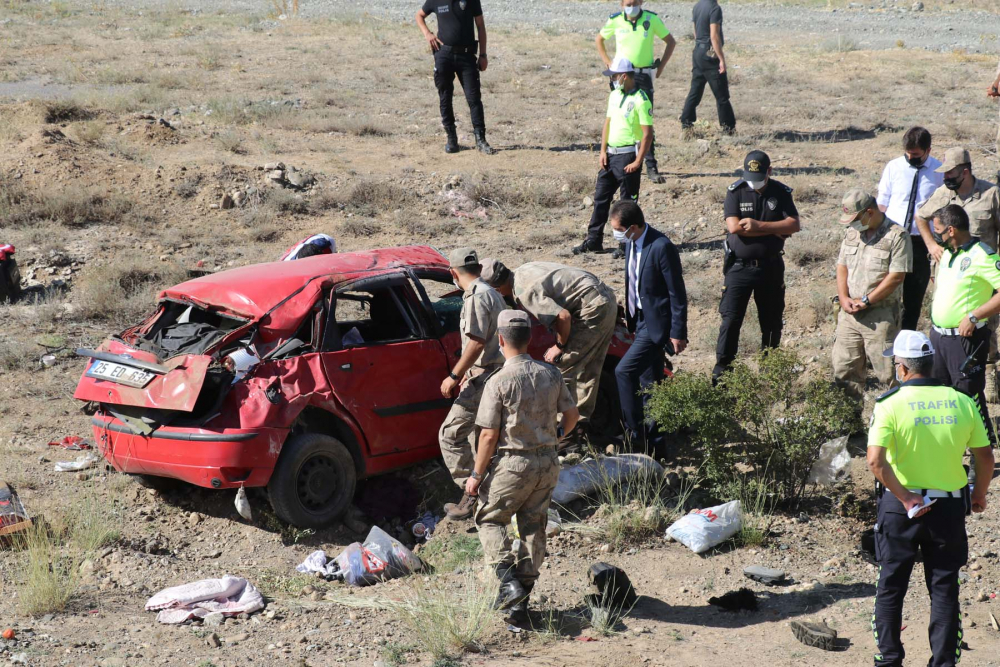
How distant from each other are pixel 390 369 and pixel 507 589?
201 centimetres

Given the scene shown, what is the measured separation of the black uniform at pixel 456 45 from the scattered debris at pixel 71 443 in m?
7.81

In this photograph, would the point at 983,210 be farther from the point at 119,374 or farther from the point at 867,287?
the point at 119,374

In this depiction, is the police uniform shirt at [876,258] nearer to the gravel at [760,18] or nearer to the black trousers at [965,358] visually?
the black trousers at [965,358]

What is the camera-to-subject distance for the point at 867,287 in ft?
24.2

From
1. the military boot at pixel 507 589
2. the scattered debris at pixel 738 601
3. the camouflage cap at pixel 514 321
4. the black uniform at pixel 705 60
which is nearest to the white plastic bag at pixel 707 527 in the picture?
the scattered debris at pixel 738 601

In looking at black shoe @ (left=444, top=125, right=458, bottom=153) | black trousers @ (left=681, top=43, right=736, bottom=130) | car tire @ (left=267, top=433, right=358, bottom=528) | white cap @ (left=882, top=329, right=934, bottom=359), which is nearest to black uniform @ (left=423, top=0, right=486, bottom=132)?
black shoe @ (left=444, top=125, right=458, bottom=153)

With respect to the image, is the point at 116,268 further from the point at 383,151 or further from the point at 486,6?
the point at 486,6

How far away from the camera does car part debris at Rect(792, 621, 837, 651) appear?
5.26 meters

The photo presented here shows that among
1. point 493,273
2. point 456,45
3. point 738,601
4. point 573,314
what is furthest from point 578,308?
point 456,45

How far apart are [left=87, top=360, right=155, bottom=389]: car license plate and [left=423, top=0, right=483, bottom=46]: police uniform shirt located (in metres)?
8.68

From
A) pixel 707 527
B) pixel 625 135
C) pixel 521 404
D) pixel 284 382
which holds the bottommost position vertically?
pixel 707 527

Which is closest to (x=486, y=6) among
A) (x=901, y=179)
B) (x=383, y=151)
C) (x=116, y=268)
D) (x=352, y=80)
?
(x=352, y=80)

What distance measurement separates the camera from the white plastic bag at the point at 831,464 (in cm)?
721

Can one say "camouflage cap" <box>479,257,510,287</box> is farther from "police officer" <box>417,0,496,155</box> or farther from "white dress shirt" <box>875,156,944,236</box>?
"police officer" <box>417,0,496,155</box>
